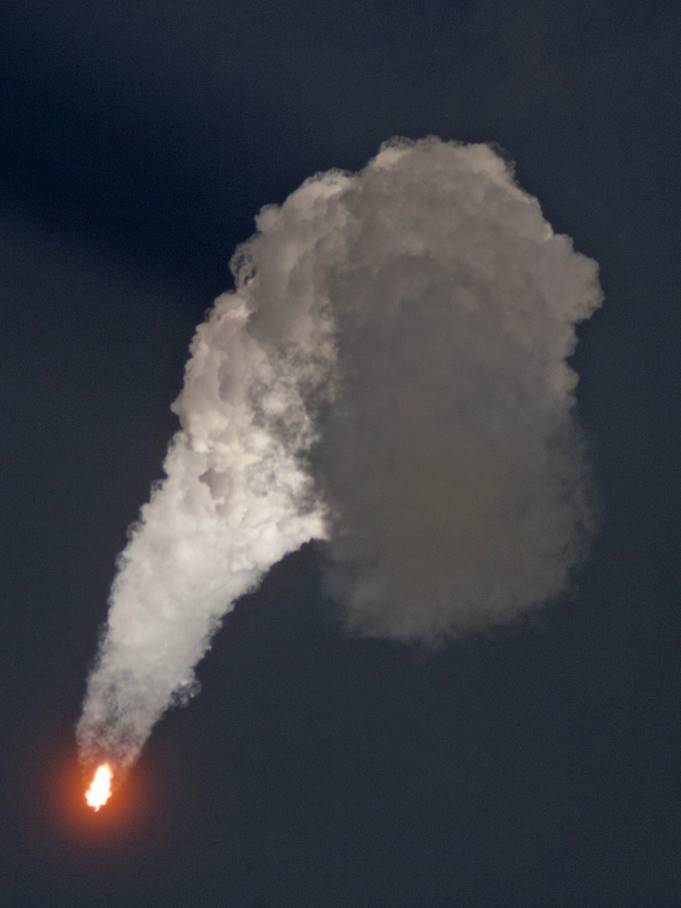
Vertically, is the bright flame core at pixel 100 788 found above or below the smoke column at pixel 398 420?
below

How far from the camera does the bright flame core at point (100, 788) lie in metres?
15.5

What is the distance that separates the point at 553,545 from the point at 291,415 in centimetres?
390

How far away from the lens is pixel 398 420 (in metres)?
15.0

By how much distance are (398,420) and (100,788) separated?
649cm

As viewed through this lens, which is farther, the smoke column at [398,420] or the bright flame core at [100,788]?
the bright flame core at [100,788]

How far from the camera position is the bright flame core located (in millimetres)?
15531

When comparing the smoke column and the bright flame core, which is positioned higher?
the smoke column

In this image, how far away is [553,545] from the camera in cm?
1512

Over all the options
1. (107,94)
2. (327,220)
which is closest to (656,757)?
(327,220)

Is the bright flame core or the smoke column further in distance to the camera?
the bright flame core

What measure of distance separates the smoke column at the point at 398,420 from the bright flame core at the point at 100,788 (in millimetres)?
369

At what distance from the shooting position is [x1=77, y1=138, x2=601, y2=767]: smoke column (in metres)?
15.0

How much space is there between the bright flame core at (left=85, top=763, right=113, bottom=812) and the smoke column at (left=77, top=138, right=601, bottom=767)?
0.37 m

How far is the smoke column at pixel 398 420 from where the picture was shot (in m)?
15.0
